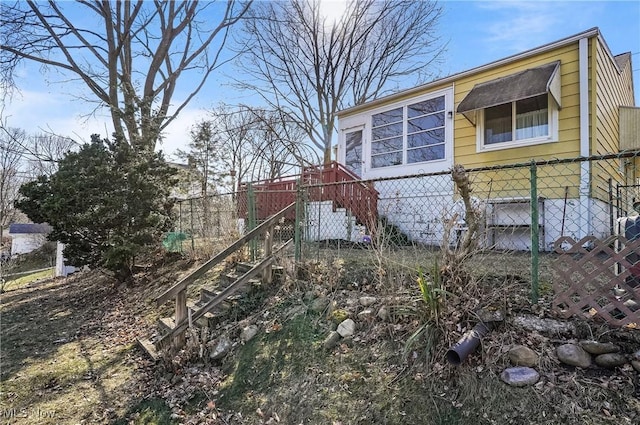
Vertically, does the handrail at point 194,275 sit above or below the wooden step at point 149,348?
above

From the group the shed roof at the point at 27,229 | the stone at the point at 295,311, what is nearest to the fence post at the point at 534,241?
the stone at the point at 295,311

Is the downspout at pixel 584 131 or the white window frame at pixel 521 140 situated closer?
the downspout at pixel 584 131

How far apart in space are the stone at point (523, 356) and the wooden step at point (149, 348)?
3.60m

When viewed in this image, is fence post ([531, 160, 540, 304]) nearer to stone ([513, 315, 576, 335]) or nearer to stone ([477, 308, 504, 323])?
stone ([513, 315, 576, 335])

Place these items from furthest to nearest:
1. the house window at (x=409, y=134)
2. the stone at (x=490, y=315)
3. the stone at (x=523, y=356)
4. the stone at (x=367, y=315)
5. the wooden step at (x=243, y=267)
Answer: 1. the house window at (x=409, y=134)
2. the wooden step at (x=243, y=267)
3. the stone at (x=367, y=315)
4. the stone at (x=490, y=315)
5. the stone at (x=523, y=356)

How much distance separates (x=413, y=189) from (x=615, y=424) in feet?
20.0

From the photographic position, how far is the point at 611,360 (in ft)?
7.11

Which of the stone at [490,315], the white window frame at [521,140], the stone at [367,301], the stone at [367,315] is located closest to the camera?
the stone at [490,315]

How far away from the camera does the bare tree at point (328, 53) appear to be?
48.2ft

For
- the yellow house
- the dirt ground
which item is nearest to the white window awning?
the yellow house

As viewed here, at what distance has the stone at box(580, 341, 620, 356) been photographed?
2.22 m

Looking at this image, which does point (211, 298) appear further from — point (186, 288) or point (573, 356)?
point (573, 356)

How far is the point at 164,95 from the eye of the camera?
42.6 ft

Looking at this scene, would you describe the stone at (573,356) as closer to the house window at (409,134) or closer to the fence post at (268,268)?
the fence post at (268,268)
